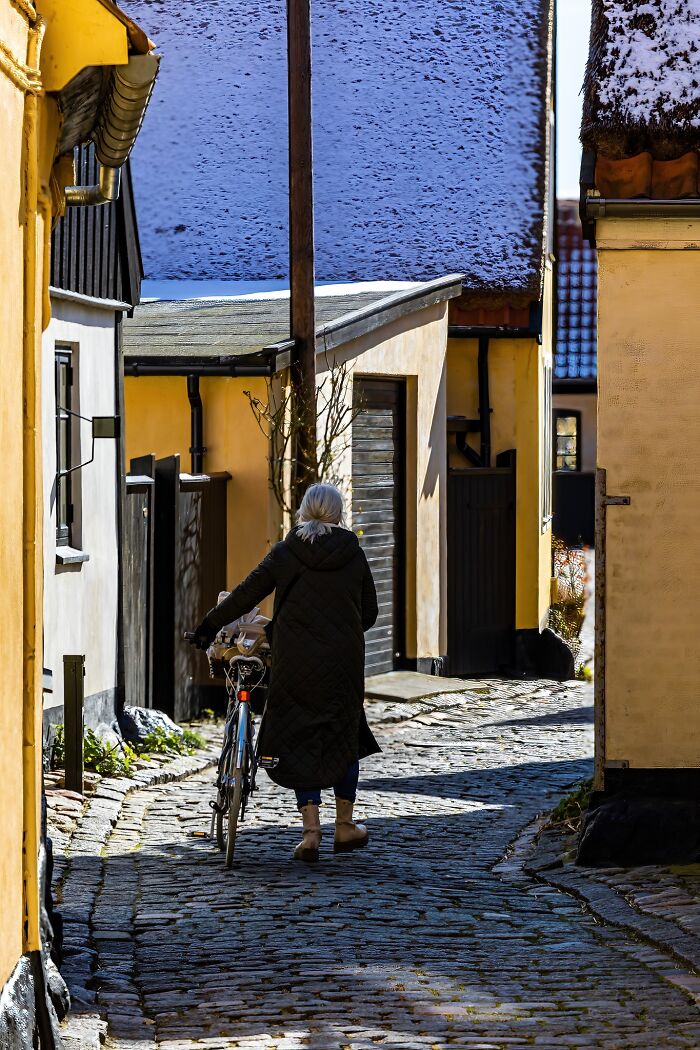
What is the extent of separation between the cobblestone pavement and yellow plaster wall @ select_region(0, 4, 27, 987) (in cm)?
95

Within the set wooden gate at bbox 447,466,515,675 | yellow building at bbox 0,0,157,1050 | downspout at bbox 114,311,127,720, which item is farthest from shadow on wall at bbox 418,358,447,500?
yellow building at bbox 0,0,157,1050

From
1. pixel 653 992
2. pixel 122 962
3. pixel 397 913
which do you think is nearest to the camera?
pixel 653 992

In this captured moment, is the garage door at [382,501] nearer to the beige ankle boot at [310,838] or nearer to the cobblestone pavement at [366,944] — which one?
the cobblestone pavement at [366,944]

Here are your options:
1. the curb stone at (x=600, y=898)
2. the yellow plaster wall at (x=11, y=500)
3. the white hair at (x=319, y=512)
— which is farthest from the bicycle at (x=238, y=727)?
the yellow plaster wall at (x=11, y=500)

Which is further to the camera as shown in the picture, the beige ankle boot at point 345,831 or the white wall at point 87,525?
the white wall at point 87,525

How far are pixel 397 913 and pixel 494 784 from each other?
432 centimetres

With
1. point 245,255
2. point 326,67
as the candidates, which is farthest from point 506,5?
point 245,255

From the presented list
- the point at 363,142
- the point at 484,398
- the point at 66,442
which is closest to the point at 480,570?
the point at 484,398

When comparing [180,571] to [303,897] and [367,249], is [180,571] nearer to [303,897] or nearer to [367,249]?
[303,897]

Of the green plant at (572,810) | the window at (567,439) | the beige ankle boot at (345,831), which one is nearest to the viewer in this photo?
the beige ankle boot at (345,831)

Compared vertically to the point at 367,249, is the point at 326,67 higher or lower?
higher

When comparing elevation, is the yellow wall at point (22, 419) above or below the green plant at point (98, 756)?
above

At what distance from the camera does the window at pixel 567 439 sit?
40.8 metres

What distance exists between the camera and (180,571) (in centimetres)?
1371
